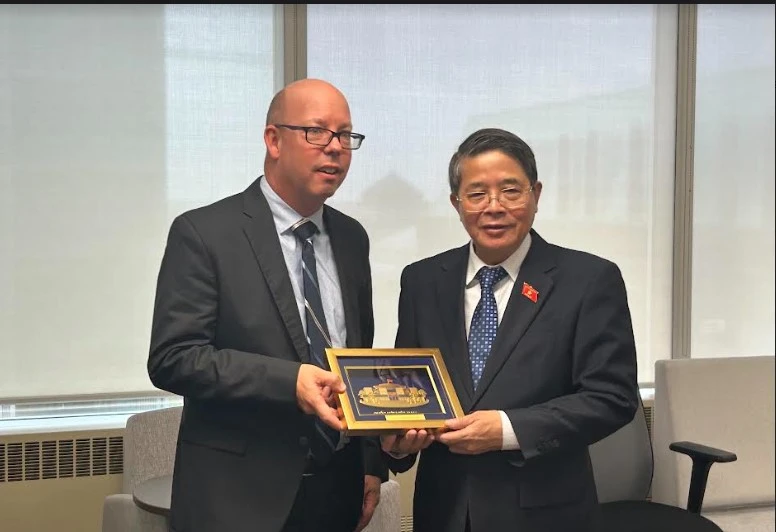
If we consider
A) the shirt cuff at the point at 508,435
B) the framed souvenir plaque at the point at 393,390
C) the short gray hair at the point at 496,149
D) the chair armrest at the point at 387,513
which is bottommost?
the chair armrest at the point at 387,513

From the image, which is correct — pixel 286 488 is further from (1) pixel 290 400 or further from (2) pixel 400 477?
(2) pixel 400 477

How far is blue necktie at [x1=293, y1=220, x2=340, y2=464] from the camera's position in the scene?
73.2 inches

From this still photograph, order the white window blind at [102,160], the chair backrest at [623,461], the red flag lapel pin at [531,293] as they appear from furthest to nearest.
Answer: the white window blind at [102,160] → the chair backrest at [623,461] → the red flag lapel pin at [531,293]

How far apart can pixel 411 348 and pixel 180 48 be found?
7.64ft

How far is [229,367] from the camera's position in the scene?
1.72m

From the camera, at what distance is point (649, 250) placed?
4359 millimetres

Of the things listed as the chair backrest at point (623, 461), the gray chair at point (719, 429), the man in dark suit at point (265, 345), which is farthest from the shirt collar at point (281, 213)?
the gray chair at point (719, 429)

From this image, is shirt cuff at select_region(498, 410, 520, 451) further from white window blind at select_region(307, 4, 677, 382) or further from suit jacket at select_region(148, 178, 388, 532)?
white window blind at select_region(307, 4, 677, 382)

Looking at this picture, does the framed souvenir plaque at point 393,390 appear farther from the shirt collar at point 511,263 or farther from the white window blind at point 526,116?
the white window blind at point 526,116

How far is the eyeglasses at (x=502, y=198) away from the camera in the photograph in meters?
1.81

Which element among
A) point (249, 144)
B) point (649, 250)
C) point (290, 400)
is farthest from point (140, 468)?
point (649, 250)

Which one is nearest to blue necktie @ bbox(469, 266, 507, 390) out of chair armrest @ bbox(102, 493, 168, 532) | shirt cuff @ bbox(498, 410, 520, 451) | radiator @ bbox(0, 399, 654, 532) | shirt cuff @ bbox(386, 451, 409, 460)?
shirt cuff @ bbox(498, 410, 520, 451)

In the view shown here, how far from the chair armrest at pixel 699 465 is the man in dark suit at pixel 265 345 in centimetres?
159

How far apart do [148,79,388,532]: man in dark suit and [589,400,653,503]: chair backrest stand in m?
1.43
